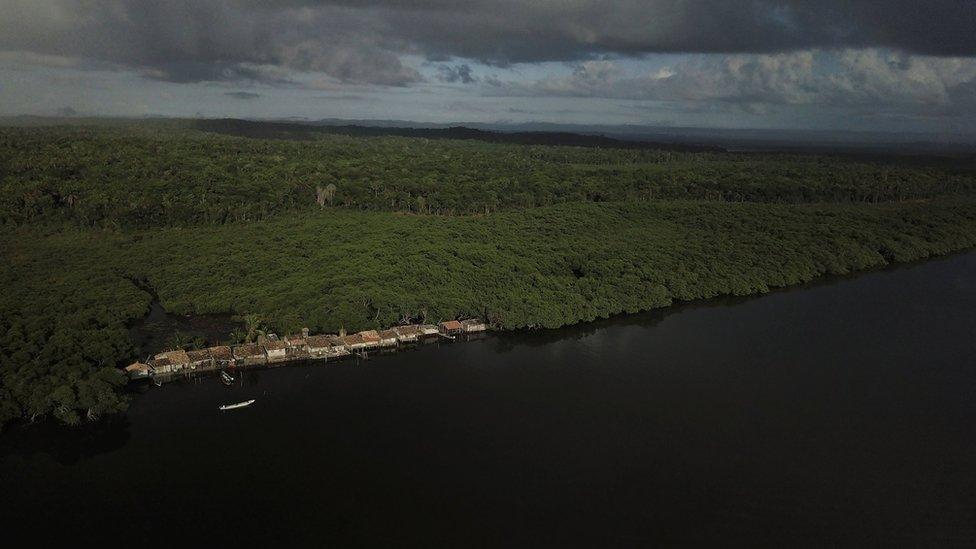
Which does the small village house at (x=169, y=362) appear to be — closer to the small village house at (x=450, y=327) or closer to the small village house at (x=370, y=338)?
the small village house at (x=370, y=338)

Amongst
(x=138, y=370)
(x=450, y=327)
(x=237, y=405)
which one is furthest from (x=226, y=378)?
(x=450, y=327)

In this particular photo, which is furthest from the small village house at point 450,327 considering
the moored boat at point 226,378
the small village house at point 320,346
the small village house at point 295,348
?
the moored boat at point 226,378

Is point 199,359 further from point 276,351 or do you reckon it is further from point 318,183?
point 318,183

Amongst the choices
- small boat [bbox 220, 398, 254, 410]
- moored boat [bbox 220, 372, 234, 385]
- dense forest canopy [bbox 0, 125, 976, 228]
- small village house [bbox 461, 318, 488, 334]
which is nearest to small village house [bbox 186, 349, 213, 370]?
moored boat [bbox 220, 372, 234, 385]

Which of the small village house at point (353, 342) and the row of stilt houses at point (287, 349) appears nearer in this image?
the row of stilt houses at point (287, 349)

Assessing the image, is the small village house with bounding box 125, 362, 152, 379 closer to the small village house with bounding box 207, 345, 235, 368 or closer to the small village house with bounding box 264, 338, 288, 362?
the small village house with bounding box 207, 345, 235, 368

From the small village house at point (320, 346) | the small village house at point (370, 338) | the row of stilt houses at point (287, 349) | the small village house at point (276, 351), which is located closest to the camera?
the row of stilt houses at point (287, 349)
